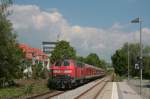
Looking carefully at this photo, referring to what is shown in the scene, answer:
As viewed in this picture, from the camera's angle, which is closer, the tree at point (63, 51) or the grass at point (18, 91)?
the grass at point (18, 91)

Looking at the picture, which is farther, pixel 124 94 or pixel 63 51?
pixel 63 51

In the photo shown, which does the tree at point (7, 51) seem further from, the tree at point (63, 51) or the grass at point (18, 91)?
the tree at point (63, 51)

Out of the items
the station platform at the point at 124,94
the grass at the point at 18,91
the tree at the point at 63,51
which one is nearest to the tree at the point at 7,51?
the grass at the point at 18,91

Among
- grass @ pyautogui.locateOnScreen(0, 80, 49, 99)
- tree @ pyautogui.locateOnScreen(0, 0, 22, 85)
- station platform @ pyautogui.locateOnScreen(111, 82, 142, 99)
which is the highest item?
tree @ pyautogui.locateOnScreen(0, 0, 22, 85)

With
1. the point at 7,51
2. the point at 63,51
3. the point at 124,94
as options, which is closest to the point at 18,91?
the point at 7,51

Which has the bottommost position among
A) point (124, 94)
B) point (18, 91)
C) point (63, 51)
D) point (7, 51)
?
point (124, 94)

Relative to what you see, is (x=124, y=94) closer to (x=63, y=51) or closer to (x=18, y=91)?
(x=18, y=91)

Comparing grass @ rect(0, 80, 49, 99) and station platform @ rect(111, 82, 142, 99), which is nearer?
grass @ rect(0, 80, 49, 99)

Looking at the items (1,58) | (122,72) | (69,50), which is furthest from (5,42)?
(122,72)

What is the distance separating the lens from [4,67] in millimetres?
33344

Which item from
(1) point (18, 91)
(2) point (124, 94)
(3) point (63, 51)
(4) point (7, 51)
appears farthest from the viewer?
(3) point (63, 51)

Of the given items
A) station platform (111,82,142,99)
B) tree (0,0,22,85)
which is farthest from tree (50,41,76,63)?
tree (0,0,22,85)

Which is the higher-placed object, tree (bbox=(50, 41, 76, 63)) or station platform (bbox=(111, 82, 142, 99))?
tree (bbox=(50, 41, 76, 63))

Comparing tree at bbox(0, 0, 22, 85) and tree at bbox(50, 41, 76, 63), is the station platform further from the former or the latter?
tree at bbox(50, 41, 76, 63)
